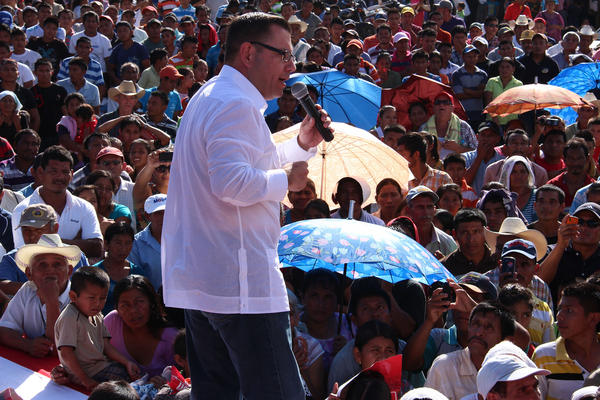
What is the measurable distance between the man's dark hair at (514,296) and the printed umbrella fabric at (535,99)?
14.6 feet

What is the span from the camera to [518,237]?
22.0 feet

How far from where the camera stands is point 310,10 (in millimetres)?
16156

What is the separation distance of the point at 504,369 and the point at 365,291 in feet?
4.84

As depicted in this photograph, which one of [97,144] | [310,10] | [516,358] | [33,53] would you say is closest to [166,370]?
[516,358]

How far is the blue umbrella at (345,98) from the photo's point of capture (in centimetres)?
941

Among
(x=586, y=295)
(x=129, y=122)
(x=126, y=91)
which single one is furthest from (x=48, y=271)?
(x=126, y=91)

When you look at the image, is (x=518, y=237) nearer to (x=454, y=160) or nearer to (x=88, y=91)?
(x=454, y=160)

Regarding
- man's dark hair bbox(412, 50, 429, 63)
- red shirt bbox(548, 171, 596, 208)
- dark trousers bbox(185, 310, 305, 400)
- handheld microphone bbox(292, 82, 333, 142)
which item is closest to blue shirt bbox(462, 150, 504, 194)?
red shirt bbox(548, 171, 596, 208)

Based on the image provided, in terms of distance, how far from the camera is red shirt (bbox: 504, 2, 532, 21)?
17188 mm

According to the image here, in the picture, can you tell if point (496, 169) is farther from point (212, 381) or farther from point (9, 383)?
point (212, 381)

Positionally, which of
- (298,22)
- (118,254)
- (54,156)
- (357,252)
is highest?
(357,252)

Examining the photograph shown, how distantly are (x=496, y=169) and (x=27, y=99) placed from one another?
18.0 ft

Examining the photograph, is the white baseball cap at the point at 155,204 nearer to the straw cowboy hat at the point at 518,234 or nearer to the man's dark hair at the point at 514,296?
the straw cowboy hat at the point at 518,234

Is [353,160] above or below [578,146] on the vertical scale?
above
